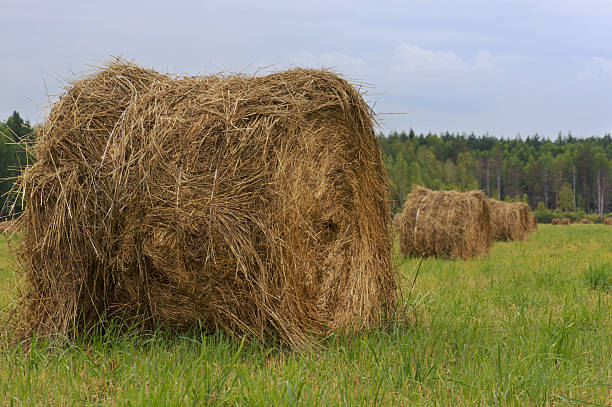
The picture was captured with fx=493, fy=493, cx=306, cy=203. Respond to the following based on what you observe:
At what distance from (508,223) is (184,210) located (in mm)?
20350

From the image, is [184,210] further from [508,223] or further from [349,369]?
[508,223]

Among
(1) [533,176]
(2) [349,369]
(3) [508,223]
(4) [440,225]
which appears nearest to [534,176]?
(1) [533,176]

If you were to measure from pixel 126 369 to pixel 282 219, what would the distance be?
164 centimetres

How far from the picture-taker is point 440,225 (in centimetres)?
1184

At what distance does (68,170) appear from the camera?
439cm

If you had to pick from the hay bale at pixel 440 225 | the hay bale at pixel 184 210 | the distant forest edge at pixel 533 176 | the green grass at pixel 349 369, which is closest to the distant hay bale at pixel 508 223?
the hay bale at pixel 440 225

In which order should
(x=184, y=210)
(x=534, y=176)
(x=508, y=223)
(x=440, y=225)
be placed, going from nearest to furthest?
(x=184, y=210) < (x=440, y=225) < (x=508, y=223) < (x=534, y=176)

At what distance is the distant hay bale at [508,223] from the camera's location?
21.8 meters

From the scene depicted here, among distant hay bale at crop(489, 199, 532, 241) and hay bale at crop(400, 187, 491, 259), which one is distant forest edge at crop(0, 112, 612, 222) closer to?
distant hay bale at crop(489, 199, 532, 241)

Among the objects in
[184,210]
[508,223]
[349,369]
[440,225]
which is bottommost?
[508,223]

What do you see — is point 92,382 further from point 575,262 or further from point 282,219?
point 575,262

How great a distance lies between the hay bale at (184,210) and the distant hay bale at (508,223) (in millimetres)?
18581

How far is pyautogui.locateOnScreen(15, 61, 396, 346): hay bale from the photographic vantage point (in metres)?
4.10

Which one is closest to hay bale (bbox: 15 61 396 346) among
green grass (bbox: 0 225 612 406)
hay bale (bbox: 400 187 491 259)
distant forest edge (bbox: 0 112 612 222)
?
green grass (bbox: 0 225 612 406)
